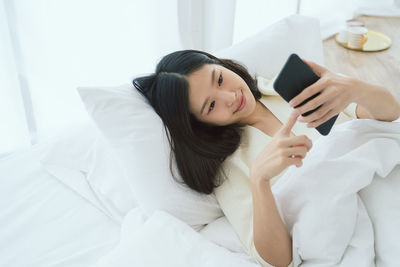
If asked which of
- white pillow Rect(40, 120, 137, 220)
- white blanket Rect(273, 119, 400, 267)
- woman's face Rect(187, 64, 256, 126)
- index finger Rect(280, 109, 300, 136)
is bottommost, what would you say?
white pillow Rect(40, 120, 137, 220)

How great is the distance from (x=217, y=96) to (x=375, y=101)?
42 centimetres

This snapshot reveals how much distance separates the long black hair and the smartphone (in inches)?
12.2

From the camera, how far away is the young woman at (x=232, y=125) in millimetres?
903

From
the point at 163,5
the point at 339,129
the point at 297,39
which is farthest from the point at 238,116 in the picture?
the point at 163,5

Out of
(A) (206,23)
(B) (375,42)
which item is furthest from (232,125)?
(B) (375,42)

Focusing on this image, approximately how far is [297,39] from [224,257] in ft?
3.15

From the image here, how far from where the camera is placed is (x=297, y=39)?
152 centimetres

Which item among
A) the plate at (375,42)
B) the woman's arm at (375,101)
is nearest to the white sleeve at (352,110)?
the woman's arm at (375,101)

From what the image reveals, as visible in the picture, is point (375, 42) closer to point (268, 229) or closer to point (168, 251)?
point (268, 229)

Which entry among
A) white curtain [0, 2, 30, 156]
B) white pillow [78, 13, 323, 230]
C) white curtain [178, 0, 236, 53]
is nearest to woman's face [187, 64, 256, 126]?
white pillow [78, 13, 323, 230]

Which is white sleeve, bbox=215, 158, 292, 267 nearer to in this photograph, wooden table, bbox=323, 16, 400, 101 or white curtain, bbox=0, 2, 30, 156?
white curtain, bbox=0, 2, 30, 156

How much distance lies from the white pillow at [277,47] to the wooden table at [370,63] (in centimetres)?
87

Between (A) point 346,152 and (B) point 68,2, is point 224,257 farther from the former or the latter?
(B) point 68,2

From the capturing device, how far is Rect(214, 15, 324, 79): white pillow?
1406 millimetres
